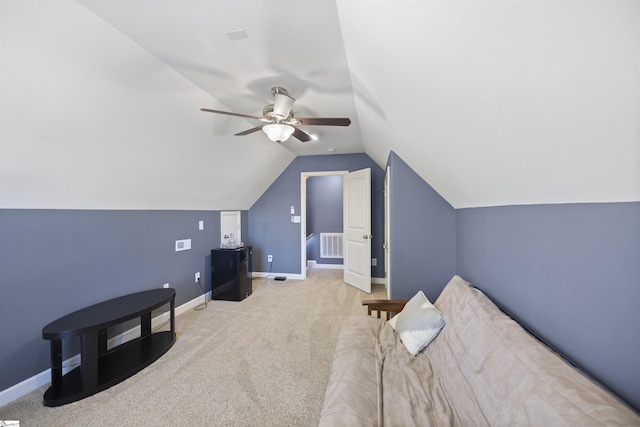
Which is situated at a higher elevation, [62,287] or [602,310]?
[602,310]

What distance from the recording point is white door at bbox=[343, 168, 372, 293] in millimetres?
4082

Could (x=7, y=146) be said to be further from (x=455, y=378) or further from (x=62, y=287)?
(x=455, y=378)

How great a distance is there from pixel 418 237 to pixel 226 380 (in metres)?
2.26

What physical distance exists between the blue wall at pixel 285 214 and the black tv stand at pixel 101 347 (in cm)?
256

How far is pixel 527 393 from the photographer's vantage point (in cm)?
90

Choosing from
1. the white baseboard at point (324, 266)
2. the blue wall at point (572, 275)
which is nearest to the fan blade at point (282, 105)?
the blue wall at point (572, 275)

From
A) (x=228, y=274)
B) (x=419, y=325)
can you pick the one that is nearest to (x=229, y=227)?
(x=228, y=274)

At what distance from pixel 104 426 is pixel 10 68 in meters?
2.24

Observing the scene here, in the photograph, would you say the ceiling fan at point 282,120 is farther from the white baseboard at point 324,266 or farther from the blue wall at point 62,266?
the white baseboard at point 324,266

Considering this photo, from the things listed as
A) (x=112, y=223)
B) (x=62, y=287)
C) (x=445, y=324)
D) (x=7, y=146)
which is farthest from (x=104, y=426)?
(x=445, y=324)

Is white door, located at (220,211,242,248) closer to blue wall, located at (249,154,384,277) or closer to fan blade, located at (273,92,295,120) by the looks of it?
blue wall, located at (249,154,384,277)

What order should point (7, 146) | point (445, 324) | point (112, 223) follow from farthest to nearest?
point (112, 223) → point (445, 324) → point (7, 146)

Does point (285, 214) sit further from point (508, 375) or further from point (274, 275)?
point (508, 375)

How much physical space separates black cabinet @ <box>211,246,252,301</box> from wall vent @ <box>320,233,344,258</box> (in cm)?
241
